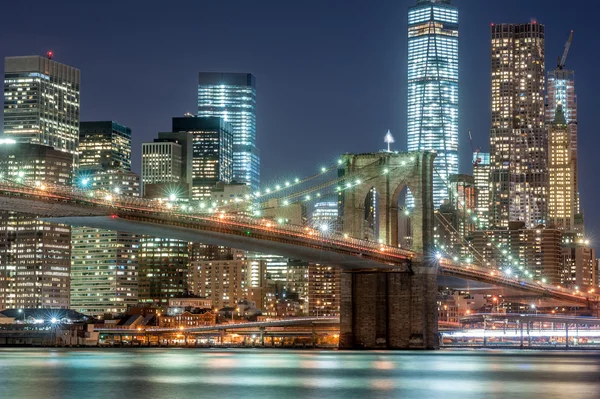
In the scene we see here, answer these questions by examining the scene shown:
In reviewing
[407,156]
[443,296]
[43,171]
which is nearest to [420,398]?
[407,156]

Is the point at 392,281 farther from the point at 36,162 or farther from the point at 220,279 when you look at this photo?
the point at 220,279

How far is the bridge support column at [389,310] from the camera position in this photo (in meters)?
81.4

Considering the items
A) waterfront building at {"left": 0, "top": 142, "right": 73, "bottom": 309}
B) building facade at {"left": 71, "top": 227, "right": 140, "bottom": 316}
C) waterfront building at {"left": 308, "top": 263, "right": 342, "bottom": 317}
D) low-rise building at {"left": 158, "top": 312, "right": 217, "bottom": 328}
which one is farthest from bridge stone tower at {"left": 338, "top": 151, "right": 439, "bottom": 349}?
building facade at {"left": 71, "top": 227, "right": 140, "bottom": 316}

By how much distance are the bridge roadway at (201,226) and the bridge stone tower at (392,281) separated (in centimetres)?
94

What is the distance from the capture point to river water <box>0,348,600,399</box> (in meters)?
43.3

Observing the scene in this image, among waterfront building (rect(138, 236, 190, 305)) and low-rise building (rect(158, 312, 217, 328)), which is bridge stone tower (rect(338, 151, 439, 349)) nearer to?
low-rise building (rect(158, 312, 217, 328))

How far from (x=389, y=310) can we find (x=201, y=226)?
17474 mm

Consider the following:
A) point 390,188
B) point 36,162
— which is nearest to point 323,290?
point 36,162

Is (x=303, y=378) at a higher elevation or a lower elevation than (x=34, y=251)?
lower

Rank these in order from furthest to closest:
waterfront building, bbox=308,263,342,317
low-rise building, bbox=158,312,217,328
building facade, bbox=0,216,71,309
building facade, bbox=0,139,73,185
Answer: waterfront building, bbox=308,263,342,317 < building facade, bbox=0,139,73,185 < building facade, bbox=0,216,71,309 < low-rise building, bbox=158,312,217,328

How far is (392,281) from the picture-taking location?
8206cm

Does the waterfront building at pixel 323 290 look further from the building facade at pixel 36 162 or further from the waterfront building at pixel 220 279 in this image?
the building facade at pixel 36 162

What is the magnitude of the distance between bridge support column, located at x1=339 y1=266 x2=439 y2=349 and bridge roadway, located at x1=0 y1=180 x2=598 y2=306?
3.13 feet

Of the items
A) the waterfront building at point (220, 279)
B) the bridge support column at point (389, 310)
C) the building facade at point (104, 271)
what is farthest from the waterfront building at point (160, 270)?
the bridge support column at point (389, 310)
